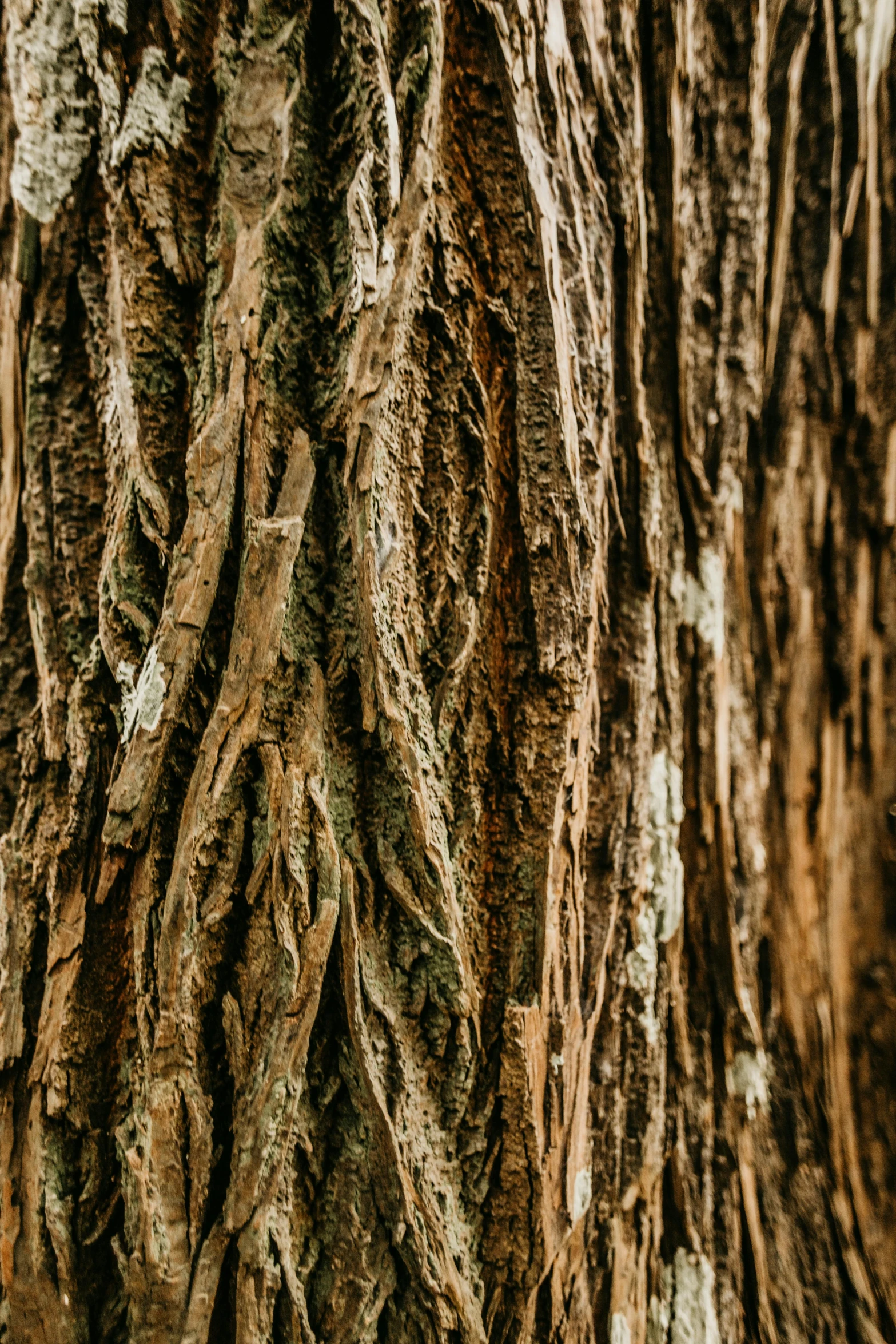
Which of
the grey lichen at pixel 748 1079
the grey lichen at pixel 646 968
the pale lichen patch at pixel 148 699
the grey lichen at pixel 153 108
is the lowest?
the grey lichen at pixel 748 1079

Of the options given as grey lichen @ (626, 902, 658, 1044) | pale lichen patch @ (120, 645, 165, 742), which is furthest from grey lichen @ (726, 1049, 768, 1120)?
pale lichen patch @ (120, 645, 165, 742)

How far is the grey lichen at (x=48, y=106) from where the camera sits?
0.79 m

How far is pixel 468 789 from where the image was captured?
0.77 meters

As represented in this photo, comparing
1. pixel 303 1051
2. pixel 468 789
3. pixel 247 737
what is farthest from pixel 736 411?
pixel 303 1051

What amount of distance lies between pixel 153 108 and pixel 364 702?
66 cm

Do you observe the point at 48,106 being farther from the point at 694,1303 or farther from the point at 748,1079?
the point at 694,1303

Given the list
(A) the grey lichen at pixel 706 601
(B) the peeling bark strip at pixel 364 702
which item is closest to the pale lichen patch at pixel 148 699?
(B) the peeling bark strip at pixel 364 702

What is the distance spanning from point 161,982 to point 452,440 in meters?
0.64

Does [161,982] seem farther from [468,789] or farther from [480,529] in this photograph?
[480,529]

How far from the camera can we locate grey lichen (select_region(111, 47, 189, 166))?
2.43 feet

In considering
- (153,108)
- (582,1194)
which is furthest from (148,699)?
(582,1194)

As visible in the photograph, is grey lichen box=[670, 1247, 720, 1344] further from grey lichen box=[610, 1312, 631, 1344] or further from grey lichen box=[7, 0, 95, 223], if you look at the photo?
grey lichen box=[7, 0, 95, 223]

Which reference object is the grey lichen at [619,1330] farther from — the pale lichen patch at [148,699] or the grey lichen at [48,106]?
the grey lichen at [48,106]

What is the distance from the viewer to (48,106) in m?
0.79
